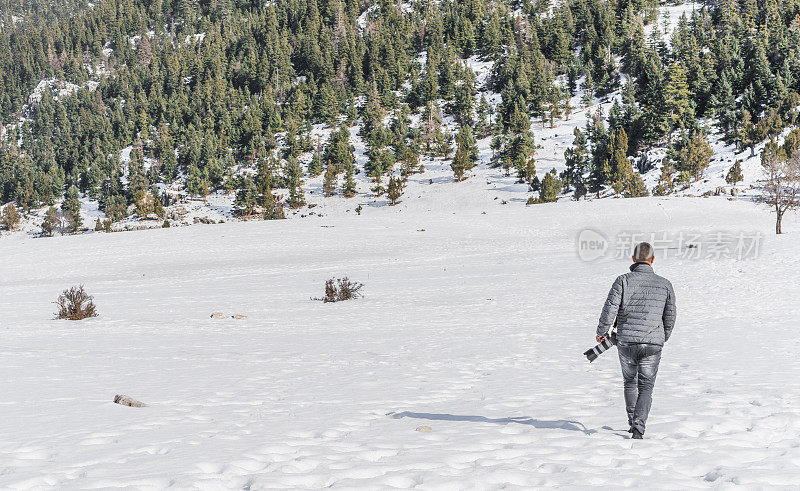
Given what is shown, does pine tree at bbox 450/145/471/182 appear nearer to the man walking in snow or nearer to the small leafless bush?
the small leafless bush

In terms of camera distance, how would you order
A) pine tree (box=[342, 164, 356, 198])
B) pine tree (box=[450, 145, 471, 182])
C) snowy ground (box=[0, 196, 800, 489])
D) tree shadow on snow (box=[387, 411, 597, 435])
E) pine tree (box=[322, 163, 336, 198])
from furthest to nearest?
pine tree (box=[322, 163, 336, 198]), pine tree (box=[342, 164, 356, 198]), pine tree (box=[450, 145, 471, 182]), tree shadow on snow (box=[387, 411, 597, 435]), snowy ground (box=[0, 196, 800, 489])

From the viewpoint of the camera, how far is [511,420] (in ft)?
21.5

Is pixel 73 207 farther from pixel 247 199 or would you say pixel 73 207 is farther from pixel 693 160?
pixel 693 160

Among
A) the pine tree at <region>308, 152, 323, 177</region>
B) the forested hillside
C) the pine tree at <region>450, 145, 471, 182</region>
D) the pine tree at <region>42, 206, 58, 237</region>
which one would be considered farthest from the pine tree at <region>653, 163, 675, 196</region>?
the pine tree at <region>42, 206, 58, 237</region>

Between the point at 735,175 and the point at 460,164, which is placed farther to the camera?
the point at 460,164

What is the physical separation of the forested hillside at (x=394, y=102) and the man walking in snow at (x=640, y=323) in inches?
2543

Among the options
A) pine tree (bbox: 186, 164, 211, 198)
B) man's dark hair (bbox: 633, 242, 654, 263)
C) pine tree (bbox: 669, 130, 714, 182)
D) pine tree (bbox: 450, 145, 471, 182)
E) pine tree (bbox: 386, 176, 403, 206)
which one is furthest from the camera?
pine tree (bbox: 186, 164, 211, 198)

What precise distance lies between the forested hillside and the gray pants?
212 feet

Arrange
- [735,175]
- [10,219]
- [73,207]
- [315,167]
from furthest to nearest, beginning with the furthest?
[315,167] → [73,207] → [10,219] → [735,175]

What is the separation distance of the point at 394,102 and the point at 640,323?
123m

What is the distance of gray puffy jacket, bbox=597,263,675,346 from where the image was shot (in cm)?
555

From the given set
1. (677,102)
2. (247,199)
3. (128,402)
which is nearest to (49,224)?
(247,199)

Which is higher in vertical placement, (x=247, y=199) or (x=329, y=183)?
(x=329, y=183)

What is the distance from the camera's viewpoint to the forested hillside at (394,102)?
275 feet
